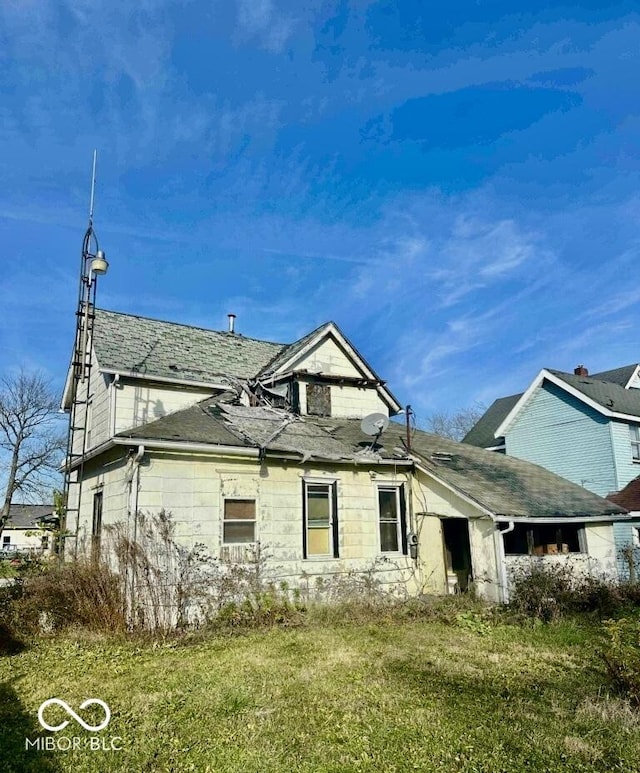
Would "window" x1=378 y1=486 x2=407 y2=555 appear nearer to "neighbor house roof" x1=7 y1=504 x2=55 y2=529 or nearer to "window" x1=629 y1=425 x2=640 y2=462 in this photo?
"window" x1=629 y1=425 x2=640 y2=462

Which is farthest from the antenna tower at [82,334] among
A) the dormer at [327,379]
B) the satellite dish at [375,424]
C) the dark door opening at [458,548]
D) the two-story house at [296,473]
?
the dark door opening at [458,548]

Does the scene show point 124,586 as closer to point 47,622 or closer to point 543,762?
point 47,622

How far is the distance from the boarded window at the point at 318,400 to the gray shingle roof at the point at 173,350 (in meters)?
2.10

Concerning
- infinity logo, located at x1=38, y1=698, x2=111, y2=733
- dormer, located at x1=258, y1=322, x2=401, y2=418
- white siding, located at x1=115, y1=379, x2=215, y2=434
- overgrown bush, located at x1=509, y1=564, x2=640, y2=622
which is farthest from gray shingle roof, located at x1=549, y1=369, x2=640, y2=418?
infinity logo, located at x1=38, y1=698, x2=111, y2=733

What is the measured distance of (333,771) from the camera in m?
4.51

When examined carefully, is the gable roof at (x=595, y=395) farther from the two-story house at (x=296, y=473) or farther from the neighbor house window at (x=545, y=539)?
the neighbor house window at (x=545, y=539)

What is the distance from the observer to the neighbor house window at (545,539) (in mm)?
13695

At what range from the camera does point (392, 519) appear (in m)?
13.4

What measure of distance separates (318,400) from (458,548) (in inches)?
222

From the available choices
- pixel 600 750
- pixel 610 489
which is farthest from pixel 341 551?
pixel 610 489

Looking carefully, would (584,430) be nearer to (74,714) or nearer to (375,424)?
(375,424)


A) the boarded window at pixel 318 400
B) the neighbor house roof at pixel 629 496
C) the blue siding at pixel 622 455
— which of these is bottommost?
the neighbor house roof at pixel 629 496

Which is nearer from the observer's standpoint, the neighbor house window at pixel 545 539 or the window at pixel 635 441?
the neighbor house window at pixel 545 539

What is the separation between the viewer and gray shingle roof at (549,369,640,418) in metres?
21.3
